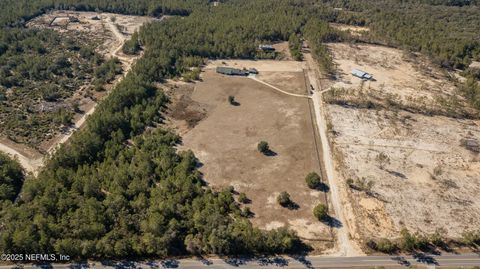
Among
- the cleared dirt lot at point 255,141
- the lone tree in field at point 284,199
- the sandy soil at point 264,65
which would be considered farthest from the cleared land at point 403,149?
the sandy soil at point 264,65

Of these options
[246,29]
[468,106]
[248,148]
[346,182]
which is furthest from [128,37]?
[468,106]

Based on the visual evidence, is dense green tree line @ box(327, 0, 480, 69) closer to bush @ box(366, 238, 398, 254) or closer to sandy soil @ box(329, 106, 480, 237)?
sandy soil @ box(329, 106, 480, 237)

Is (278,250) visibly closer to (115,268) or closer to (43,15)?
(115,268)

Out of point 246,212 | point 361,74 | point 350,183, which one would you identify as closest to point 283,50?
point 361,74

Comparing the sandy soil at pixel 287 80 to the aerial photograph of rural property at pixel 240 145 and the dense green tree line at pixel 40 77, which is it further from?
the dense green tree line at pixel 40 77

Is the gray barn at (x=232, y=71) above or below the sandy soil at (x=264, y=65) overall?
below

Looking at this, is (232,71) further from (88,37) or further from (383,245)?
(383,245)
